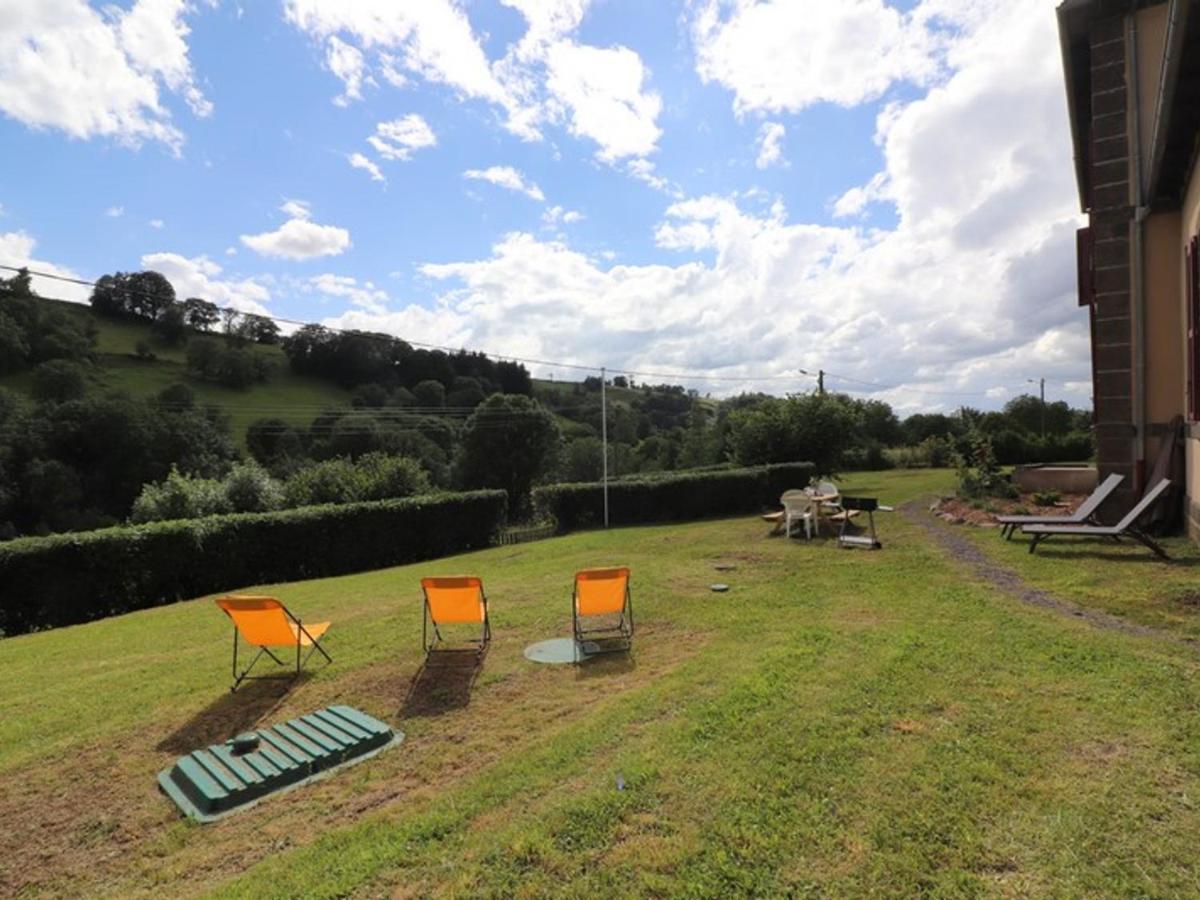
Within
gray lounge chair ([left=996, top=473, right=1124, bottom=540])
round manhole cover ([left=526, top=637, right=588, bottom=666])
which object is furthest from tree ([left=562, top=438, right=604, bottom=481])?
round manhole cover ([left=526, top=637, right=588, bottom=666])

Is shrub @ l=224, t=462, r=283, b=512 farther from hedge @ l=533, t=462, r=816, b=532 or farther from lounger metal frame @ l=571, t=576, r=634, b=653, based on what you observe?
lounger metal frame @ l=571, t=576, r=634, b=653

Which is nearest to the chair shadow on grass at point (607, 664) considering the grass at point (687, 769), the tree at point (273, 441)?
the grass at point (687, 769)

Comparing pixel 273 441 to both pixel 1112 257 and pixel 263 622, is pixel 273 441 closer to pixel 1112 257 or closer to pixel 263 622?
pixel 263 622

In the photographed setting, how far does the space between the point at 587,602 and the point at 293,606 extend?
718 cm

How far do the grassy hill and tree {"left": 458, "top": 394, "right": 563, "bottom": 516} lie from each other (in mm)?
17548

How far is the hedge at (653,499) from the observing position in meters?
23.4

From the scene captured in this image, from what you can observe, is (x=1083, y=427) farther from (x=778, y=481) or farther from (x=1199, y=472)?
(x=1199, y=472)

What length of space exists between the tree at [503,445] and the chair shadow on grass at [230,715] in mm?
44830

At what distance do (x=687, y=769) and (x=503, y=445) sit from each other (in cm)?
4863

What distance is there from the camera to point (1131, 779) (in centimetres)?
327

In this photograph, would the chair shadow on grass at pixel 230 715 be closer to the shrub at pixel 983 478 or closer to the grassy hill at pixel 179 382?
the shrub at pixel 983 478

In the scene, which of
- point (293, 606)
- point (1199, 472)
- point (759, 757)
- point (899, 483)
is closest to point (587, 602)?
point (759, 757)

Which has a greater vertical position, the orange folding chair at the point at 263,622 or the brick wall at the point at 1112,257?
the brick wall at the point at 1112,257

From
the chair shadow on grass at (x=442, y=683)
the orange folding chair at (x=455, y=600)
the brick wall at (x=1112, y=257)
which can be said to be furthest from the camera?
the brick wall at (x=1112, y=257)
